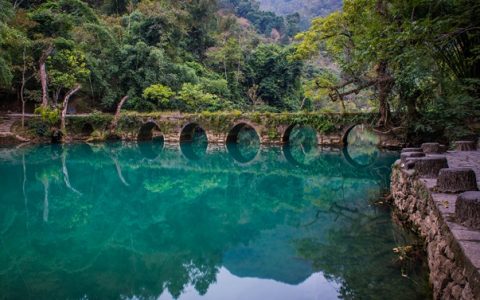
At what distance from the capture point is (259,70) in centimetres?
3825

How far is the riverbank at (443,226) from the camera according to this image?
3.02 metres

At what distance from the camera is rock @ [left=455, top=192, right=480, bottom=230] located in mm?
3459

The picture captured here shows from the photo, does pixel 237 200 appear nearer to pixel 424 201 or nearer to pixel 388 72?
pixel 424 201

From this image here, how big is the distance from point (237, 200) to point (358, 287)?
249 inches

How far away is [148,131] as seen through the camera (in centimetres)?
2962

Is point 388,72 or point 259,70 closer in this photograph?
point 388,72

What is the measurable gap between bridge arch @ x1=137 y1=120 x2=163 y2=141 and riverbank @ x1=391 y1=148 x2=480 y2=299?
22713 millimetres

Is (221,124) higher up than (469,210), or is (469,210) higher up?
(221,124)

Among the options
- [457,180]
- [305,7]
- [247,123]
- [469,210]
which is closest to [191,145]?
[247,123]

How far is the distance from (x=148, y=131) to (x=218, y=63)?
12651mm

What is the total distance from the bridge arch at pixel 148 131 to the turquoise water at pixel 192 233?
1199 centimetres

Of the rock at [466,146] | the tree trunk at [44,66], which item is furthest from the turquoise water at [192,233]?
the tree trunk at [44,66]

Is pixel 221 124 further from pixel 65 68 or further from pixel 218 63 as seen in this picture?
pixel 218 63

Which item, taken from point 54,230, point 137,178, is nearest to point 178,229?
point 54,230
